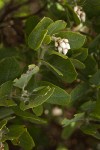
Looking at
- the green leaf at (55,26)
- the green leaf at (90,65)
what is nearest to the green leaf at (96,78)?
the green leaf at (90,65)

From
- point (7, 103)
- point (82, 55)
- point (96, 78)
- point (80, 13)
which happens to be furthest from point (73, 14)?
point (7, 103)

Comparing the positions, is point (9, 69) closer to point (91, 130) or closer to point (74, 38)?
point (74, 38)

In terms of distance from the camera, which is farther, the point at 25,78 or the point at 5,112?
the point at 5,112

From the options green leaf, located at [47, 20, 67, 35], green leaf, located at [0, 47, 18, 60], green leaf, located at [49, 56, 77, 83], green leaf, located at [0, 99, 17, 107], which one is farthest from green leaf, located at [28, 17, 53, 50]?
green leaf, located at [0, 47, 18, 60]

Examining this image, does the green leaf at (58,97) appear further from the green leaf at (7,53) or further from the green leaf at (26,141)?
the green leaf at (7,53)

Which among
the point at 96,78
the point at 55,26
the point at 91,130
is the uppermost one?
the point at 55,26

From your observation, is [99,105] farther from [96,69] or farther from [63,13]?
[63,13]

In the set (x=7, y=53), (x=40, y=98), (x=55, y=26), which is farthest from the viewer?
(x=7, y=53)

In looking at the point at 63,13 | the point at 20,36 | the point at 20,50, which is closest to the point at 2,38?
the point at 20,36
